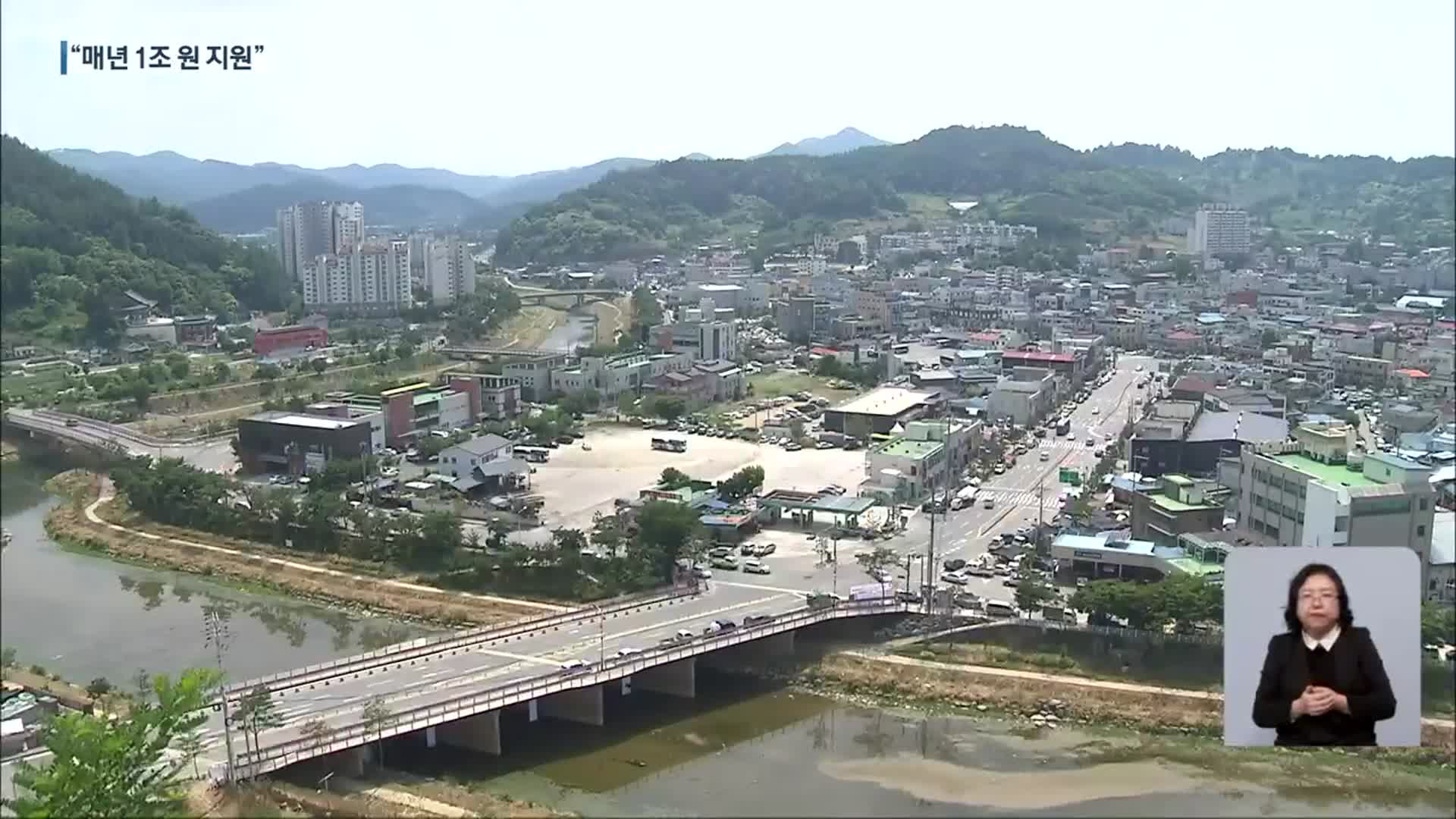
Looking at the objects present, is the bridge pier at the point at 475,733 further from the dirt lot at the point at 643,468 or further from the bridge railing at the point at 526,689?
the dirt lot at the point at 643,468

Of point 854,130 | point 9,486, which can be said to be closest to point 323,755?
point 9,486

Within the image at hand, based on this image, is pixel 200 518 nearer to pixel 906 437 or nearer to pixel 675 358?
pixel 906 437

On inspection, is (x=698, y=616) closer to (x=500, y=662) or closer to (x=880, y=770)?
(x=500, y=662)

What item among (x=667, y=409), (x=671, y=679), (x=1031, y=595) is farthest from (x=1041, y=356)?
(x=671, y=679)

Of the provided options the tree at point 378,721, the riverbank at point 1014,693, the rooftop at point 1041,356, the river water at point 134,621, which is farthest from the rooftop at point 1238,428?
the tree at point 378,721

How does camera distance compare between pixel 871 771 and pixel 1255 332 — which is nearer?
pixel 871 771

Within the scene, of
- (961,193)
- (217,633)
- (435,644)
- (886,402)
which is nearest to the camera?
(435,644)
